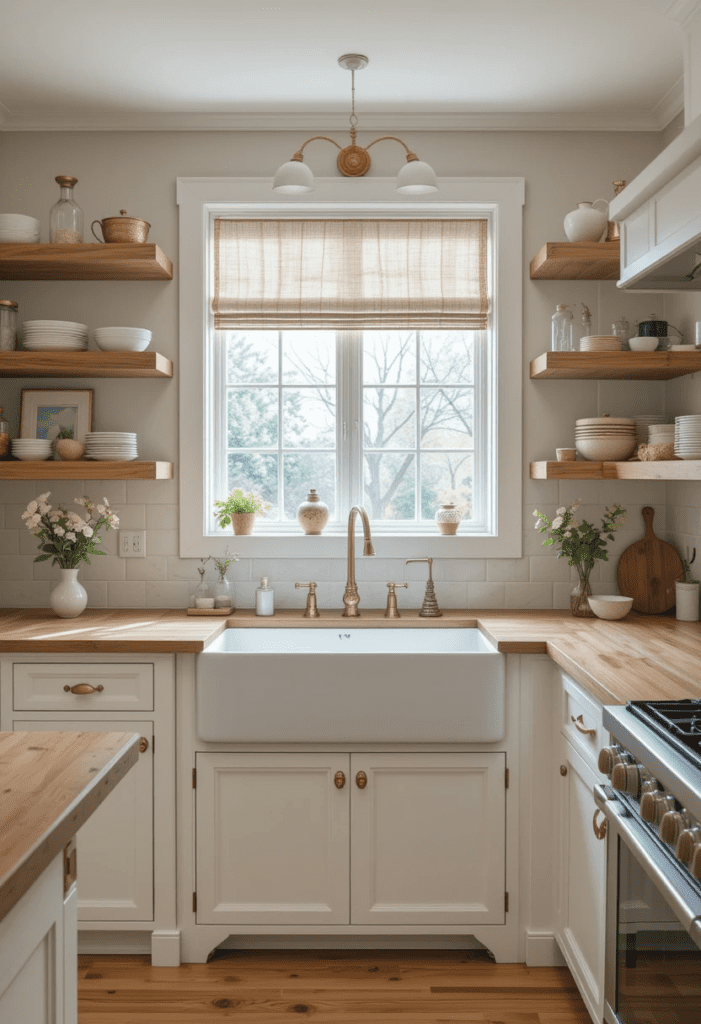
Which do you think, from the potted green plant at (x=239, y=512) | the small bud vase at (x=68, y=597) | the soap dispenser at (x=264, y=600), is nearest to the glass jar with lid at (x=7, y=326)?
the small bud vase at (x=68, y=597)

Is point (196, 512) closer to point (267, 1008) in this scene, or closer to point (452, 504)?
point (452, 504)

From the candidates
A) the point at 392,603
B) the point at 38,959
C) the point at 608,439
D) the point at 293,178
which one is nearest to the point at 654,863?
the point at 38,959

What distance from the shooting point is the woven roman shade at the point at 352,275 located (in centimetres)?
337

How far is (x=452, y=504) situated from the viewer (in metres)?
3.41

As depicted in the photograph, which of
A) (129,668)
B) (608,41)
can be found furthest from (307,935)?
(608,41)

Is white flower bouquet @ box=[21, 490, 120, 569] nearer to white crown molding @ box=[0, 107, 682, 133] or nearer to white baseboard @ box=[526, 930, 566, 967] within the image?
white crown molding @ box=[0, 107, 682, 133]

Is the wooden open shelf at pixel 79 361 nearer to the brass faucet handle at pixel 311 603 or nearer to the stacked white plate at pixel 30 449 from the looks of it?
the stacked white plate at pixel 30 449

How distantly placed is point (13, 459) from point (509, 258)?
203 centimetres

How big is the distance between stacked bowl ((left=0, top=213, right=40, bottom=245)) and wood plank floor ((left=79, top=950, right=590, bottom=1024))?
2444 millimetres

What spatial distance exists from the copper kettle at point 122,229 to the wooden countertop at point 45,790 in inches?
79.2

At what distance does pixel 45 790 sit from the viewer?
1.31m

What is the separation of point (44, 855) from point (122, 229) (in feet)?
8.04

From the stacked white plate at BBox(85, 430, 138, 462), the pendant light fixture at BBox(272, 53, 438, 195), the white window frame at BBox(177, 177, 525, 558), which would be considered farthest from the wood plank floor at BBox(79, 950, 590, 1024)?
the pendant light fixture at BBox(272, 53, 438, 195)

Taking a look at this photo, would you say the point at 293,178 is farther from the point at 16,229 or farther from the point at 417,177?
the point at 16,229
